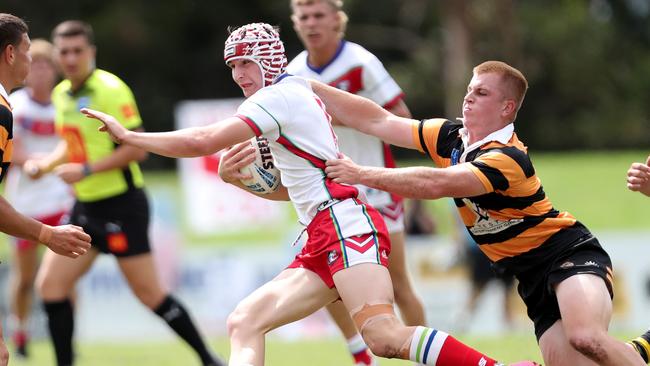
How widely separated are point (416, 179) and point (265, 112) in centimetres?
75

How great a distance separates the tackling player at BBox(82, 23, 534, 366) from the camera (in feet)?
16.9

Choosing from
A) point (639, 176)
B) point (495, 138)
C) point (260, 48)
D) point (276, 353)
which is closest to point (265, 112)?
point (260, 48)

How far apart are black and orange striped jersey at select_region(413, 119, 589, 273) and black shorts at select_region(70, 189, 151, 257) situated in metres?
2.67

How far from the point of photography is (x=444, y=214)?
16.6 meters

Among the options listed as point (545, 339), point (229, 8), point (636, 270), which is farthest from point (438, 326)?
point (229, 8)

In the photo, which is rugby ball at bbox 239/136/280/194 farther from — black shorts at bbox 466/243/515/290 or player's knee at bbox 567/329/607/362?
black shorts at bbox 466/243/515/290

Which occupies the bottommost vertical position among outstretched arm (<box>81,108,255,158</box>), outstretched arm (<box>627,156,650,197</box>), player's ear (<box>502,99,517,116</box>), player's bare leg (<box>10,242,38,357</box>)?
player's bare leg (<box>10,242,38,357</box>)

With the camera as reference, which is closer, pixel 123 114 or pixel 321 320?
pixel 123 114

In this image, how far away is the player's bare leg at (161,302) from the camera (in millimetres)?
7535

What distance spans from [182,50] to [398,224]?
930 inches

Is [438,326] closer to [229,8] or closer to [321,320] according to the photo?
[321,320]

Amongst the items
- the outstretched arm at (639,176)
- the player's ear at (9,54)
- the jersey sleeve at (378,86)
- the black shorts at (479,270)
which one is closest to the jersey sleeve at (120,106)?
the jersey sleeve at (378,86)

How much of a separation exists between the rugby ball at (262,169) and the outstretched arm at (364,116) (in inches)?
19.8

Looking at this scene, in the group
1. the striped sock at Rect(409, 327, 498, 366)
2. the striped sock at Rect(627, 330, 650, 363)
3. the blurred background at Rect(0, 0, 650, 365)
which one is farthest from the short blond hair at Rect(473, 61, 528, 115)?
the blurred background at Rect(0, 0, 650, 365)
